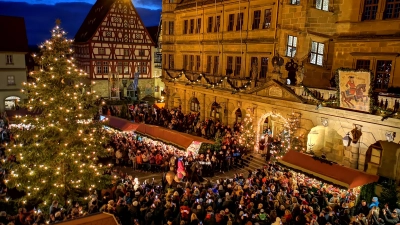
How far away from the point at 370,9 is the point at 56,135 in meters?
18.5

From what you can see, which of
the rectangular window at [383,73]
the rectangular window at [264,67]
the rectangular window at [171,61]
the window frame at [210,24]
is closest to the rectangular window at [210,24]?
the window frame at [210,24]

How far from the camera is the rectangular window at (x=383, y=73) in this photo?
63.3ft

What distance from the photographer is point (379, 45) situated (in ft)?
63.9

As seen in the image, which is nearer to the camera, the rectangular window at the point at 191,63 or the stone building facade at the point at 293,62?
the stone building facade at the point at 293,62

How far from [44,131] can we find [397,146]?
1631 cm

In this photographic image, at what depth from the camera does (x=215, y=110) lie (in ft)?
98.8

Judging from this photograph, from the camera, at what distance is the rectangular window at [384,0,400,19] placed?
18547 mm

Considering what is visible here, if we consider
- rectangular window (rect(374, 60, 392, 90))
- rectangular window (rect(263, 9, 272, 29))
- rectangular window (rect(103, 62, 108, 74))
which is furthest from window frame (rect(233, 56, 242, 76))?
rectangular window (rect(103, 62, 108, 74))

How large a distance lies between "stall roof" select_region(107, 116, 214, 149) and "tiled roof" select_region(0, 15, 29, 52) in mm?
20694

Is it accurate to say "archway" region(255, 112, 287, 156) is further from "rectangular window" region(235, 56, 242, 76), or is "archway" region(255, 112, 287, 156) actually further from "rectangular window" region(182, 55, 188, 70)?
"rectangular window" region(182, 55, 188, 70)

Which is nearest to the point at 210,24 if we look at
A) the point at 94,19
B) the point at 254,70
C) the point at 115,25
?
the point at 254,70

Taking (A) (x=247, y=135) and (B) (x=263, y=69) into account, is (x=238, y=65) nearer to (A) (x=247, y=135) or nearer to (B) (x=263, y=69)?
(B) (x=263, y=69)

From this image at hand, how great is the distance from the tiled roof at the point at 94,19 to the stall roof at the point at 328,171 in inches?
1472

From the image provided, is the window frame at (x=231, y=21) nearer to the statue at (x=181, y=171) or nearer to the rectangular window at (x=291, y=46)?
the rectangular window at (x=291, y=46)
